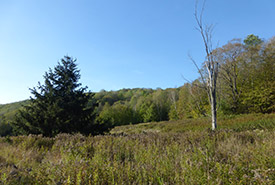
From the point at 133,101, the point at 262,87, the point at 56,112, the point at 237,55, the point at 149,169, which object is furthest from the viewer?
the point at 133,101

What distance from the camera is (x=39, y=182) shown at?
2074 millimetres

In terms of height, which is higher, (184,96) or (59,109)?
(184,96)

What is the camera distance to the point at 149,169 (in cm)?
232

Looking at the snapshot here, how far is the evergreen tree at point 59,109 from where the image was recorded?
32.4 feet

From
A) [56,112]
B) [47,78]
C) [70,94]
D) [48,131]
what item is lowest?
[48,131]

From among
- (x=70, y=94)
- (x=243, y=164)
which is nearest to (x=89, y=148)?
(x=243, y=164)

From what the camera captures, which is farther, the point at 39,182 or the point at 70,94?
the point at 70,94

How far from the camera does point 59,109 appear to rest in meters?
9.83

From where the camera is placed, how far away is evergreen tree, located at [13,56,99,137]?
988cm

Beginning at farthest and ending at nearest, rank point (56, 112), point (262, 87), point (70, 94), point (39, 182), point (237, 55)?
1. point (237, 55)
2. point (262, 87)
3. point (70, 94)
4. point (56, 112)
5. point (39, 182)

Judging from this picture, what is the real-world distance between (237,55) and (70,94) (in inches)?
1023

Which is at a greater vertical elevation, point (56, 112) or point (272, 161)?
point (56, 112)

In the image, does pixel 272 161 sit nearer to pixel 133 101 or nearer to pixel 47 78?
pixel 47 78

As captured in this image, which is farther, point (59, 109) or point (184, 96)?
point (184, 96)
